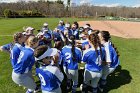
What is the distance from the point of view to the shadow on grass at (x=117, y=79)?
33.1 ft

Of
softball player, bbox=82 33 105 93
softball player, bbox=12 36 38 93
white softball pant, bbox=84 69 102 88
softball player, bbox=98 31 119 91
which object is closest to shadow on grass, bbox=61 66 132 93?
softball player, bbox=98 31 119 91

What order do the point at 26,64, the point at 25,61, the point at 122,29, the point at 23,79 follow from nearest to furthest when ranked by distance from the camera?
the point at 25,61, the point at 26,64, the point at 23,79, the point at 122,29

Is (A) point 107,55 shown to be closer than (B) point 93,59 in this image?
No

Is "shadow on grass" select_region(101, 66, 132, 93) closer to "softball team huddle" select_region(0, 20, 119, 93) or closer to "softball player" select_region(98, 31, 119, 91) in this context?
"softball team huddle" select_region(0, 20, 119, 93)

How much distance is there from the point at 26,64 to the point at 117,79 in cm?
460

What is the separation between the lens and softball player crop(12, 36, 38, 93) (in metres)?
7.41

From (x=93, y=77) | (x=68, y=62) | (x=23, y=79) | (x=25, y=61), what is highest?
A: (x=25, y=61)

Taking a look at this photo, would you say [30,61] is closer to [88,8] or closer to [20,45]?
[20,45]

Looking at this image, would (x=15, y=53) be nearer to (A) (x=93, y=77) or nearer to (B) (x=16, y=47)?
(B) (x=16, y=47)

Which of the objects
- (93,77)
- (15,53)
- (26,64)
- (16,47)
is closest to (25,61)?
(26,64)

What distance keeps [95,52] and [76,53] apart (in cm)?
66

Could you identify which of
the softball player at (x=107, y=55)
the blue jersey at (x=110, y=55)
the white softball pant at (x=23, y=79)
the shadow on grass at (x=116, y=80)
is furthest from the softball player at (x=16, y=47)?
the blue jersey at (x=110, y=55)

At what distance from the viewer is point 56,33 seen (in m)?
13.6

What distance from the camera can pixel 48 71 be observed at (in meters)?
5.92
